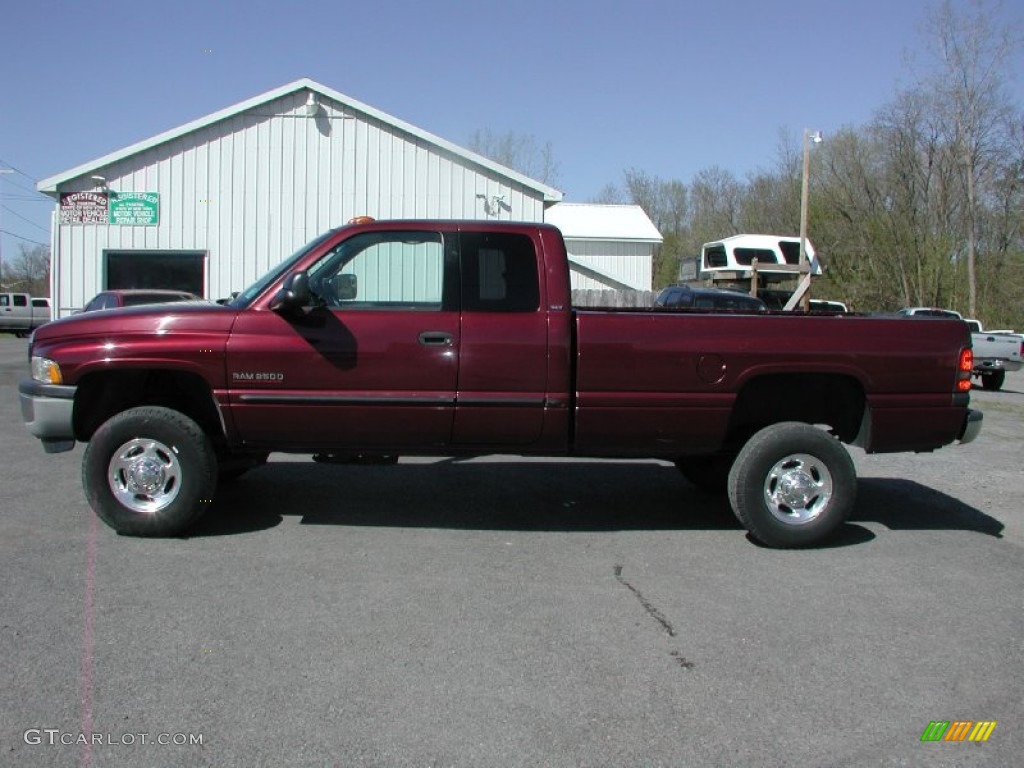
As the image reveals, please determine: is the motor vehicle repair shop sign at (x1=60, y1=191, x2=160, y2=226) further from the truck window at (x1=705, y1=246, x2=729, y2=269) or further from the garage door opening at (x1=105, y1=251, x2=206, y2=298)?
the truck window at (x1=705, y1=246, x2=729, y2=269)

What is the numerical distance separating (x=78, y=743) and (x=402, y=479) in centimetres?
460

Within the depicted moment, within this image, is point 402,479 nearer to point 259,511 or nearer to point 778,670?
point 259,511

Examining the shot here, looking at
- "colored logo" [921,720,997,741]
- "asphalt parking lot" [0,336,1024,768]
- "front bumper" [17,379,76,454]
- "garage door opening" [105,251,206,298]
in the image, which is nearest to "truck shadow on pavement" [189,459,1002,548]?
"asphalt parking lot" [0,336,1024,768]

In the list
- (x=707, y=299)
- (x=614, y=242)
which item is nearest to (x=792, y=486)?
(x=707, y=299)

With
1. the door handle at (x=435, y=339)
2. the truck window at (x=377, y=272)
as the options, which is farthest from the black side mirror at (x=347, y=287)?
the door handle at (x=435, y=339)

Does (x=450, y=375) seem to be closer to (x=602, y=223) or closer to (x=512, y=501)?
(x=512, y=501)

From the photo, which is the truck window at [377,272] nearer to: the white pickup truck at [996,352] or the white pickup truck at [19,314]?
the white pickup truck at [996,352]

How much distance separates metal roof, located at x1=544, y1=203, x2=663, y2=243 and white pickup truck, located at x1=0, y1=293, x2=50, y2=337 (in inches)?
847

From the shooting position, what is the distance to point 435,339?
572cm

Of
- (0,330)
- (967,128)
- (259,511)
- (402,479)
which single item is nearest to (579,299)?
(402,479)

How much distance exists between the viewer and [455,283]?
5.85 meters

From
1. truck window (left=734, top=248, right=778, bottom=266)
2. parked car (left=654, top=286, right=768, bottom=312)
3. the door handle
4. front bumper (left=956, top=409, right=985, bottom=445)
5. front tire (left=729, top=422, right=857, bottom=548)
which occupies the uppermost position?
truck window (left=734, top=248, right=778, bottom=266)

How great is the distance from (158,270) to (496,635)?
56.2 ft

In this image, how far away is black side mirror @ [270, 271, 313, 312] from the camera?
5.49 meters
